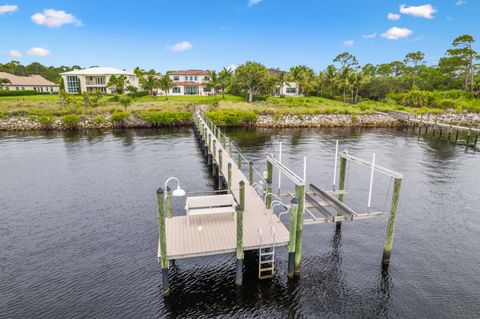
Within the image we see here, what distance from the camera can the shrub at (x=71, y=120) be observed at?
164 ft

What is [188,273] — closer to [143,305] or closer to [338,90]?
[143,305]

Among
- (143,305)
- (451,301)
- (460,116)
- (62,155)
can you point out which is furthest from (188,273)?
(460,116)

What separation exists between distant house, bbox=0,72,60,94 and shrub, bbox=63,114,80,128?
2005 inches

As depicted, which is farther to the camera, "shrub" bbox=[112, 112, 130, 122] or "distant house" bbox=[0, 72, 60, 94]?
"distant house" bbox=[0, 72, 60, 94]

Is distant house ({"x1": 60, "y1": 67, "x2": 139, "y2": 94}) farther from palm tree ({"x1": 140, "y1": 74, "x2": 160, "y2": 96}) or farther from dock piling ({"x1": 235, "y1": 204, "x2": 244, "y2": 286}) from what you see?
dock piling ({"x1": 235, "y1": 204, "x2": 244, "y2": 286})

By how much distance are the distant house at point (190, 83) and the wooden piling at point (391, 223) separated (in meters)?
76.8

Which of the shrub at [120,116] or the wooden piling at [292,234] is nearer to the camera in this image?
the wooden piling at [292,234]

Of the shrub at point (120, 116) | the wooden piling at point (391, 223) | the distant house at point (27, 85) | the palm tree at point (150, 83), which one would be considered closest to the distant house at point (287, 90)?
the palm tree at point (150, 83)

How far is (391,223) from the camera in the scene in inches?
523

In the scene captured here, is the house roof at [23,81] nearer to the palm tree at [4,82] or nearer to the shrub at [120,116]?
the palm tree at [4,82]

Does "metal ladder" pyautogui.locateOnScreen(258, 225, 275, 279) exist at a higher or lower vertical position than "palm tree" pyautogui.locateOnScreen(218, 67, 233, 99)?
lower

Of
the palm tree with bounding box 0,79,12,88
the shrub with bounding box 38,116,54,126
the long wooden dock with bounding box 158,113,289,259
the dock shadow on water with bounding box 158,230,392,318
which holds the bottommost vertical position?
the dock shadow on water with bounding box 158,230,392,318

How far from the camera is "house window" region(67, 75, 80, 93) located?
269ft

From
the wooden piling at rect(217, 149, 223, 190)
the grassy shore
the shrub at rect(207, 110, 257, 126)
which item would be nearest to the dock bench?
the wooden piling at rect(217, 149, 223, 190)
